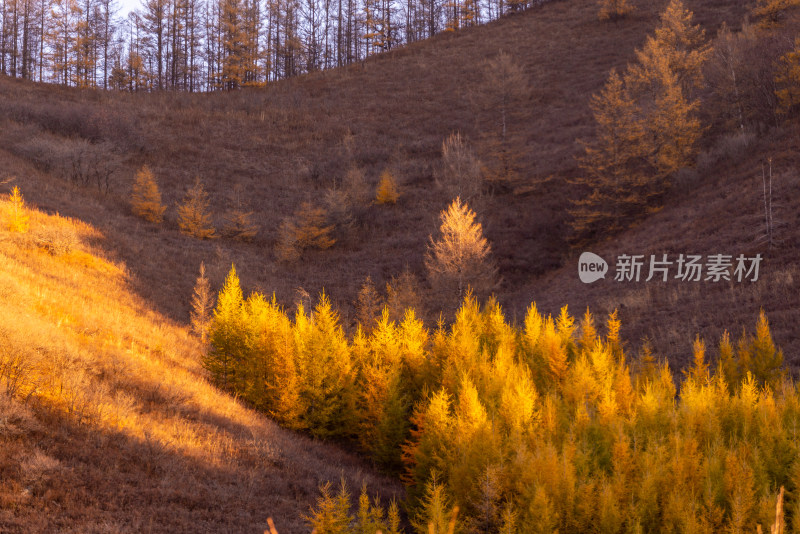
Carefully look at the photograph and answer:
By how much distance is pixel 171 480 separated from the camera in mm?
8961

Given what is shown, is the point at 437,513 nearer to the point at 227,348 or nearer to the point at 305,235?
the point at 227,348

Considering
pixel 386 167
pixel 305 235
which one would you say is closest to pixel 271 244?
pixel 305 235

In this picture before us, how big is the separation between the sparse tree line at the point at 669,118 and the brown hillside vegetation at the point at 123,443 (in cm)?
2448

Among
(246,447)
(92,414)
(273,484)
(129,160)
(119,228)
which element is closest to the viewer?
(92,414)

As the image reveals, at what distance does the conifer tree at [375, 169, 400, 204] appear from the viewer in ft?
136

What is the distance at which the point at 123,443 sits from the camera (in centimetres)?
941

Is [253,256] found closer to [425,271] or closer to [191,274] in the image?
[191,274]

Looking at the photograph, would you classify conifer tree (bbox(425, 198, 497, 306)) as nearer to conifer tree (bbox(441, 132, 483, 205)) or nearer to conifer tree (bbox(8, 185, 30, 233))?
conifer tree (bbox(441, 132, 483, 205))

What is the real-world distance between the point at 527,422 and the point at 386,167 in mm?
37059

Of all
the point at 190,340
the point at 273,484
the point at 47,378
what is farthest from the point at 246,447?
the point at 190,340

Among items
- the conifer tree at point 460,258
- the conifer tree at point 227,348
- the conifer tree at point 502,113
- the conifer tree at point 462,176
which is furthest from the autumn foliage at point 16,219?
the conifer tree at point 502,113

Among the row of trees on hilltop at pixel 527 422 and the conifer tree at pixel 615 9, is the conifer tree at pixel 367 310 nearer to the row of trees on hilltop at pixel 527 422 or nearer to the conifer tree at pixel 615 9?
the row of trees on hilltop at pixel 527 422

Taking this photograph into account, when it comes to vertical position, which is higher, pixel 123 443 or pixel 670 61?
pixel 670 61

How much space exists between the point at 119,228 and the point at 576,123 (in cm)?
3537
